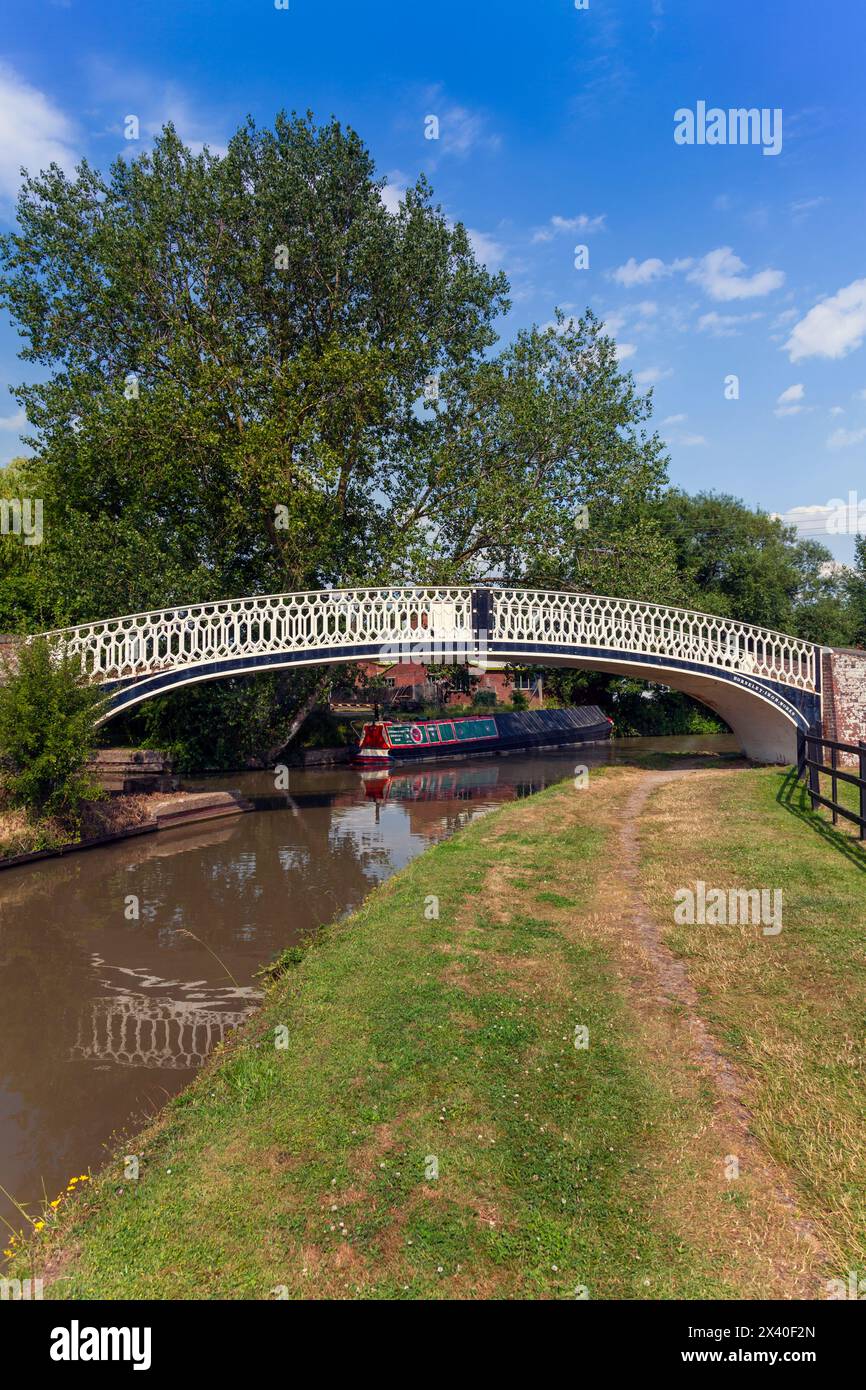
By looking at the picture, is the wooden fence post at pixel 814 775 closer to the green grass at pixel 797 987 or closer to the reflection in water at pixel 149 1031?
the green grass at pixel 797 987

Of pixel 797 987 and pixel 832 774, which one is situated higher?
pixel 832 774

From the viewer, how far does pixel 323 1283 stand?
3043 mm

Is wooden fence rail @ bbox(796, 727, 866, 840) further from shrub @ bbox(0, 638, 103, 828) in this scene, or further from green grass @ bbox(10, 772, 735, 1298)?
shrub @ bbox(0, 638, 103, 828)

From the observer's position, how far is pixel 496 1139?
3924 millimetres

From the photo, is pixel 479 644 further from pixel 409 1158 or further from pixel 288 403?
pixel 409 1158

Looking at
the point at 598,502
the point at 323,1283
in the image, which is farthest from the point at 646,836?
the point at 598,502

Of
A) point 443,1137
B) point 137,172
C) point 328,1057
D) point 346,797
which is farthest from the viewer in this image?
point 137,172

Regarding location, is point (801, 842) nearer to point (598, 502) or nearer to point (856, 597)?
point (598, 502)

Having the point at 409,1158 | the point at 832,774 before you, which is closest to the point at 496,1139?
the point at 409,1158

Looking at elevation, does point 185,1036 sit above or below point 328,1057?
below

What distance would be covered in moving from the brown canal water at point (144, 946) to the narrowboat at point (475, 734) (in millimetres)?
6108

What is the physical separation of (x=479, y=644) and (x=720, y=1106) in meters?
13.3
